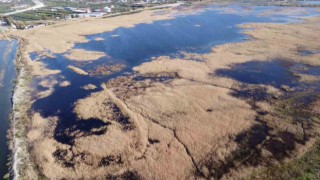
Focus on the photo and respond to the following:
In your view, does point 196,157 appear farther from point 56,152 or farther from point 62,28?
point 62,28

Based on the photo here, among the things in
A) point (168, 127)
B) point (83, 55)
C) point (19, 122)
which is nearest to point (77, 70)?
point (83, 55)

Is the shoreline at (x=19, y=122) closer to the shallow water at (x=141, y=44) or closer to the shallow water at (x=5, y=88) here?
the shallow water at (x=5, y=88)

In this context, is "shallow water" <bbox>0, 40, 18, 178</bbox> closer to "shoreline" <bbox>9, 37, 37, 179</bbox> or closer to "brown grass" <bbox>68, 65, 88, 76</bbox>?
"shoreline" <bbox>9, 37, 37, 179</bbox>

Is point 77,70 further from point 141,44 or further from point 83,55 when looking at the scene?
point 141,44

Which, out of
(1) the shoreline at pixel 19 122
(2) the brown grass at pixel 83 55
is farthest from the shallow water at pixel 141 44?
(1) the shoreline at pixel 19 122

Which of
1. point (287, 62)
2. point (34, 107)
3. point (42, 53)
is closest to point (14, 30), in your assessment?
point (42, 53)

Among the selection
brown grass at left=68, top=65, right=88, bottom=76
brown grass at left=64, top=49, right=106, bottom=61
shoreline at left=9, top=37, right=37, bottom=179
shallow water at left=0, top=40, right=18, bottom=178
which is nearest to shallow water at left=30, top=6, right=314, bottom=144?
brown grass at left=68, top=65, right=88, bottom=76
